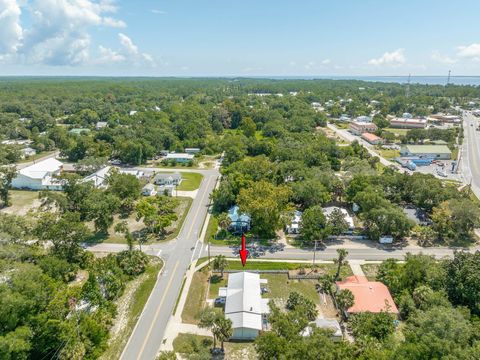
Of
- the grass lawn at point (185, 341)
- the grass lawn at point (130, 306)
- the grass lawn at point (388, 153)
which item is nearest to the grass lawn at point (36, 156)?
the grass lawn at point (130, 306)

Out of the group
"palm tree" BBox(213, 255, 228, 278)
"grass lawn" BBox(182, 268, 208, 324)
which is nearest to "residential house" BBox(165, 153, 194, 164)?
"grass lawn" BBox(182, 268, 208, 324)

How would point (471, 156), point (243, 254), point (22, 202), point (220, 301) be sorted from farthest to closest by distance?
1. point (471, 156)
2. point (22, 202)
3. point (243, 254)
4. point (220, 301)

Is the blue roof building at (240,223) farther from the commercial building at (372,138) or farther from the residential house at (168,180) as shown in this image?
the commercial building at (372,138)

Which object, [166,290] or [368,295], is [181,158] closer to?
[166,290]

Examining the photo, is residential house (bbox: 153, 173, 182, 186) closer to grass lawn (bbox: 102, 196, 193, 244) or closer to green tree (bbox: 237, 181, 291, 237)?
grass lawn (bbox: 102, 196, 193, 244)

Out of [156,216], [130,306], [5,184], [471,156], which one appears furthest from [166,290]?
[471,156]

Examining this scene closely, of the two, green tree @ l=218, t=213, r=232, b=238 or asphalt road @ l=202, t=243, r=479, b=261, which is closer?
asphalt road @ l=202, t=243, r=479, b=261

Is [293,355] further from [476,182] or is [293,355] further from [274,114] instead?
[274,114]
